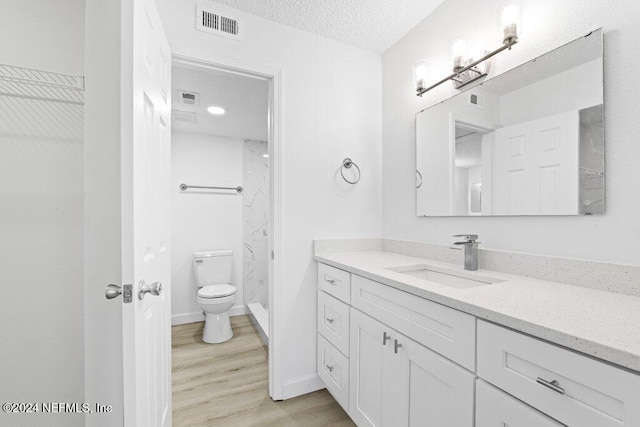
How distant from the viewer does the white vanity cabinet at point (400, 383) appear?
87 centimetres

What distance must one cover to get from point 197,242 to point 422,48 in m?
2.91

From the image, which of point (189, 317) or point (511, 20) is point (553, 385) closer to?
point (511, 20)

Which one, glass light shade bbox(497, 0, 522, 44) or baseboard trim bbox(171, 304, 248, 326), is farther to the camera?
baseboard trim bbox(171, 304, 248, 326)

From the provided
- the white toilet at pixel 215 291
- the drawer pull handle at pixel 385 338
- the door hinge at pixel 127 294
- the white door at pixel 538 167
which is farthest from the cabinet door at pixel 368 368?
the white toilet at pixel 215 291

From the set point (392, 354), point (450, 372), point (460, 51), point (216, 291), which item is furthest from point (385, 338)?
point (216, 291)

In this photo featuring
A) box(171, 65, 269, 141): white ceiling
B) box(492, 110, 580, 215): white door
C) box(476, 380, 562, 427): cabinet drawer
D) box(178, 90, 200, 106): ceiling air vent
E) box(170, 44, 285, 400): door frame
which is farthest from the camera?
box(178, 90, 200, 106): ceiling air vent

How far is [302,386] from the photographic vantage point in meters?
1.81

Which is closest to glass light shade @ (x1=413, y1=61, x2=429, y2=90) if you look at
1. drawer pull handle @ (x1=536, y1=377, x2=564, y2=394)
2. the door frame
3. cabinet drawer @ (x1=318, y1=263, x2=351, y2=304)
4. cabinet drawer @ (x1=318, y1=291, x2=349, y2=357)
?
the door frame

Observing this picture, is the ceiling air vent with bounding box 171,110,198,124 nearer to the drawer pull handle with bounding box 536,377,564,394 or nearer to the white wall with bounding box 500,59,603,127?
the white wall with bounding box 500,59,603,127

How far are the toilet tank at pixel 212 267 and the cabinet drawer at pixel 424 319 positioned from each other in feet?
7.14

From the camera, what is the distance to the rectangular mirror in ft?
3.37

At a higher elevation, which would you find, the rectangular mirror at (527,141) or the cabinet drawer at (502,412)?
the rectangular mirror at (527,141)

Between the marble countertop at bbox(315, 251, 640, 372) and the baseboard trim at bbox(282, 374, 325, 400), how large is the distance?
1060mm

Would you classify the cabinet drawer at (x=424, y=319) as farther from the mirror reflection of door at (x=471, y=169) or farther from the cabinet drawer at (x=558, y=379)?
the mirror reflection of door at (x=471, y=169)
